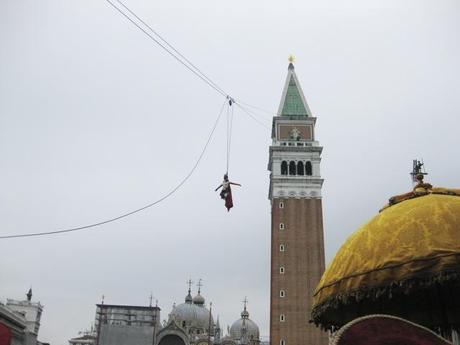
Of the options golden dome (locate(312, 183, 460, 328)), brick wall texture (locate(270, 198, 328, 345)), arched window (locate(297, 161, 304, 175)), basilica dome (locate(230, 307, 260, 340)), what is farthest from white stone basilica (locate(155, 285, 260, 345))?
golden dome (locate(312, 183, 460, 328))

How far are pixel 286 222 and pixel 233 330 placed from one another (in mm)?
29495

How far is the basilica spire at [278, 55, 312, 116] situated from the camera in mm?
60188

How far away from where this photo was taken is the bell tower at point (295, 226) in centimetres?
4897

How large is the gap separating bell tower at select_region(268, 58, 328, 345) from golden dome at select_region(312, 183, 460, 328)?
41.0 meters

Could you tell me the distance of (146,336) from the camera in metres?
57.8

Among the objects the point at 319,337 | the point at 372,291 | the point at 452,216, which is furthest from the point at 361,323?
the point at 319,337

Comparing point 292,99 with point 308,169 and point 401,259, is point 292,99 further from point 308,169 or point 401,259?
point 401,259

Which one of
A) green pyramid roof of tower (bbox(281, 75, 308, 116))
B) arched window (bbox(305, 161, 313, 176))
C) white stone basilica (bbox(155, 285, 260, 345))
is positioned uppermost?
green pyramid roof of tower (bbox(281, 75, 308, 116))

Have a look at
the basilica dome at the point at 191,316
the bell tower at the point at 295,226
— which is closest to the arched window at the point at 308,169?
the bell tower at the point at 295,226

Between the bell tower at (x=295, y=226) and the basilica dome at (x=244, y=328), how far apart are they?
83.5ft

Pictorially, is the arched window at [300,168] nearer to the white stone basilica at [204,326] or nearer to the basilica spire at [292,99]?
the basilica spire at [292,99]

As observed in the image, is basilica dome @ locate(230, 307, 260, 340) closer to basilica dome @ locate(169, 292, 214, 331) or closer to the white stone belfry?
basilica dome @ locate(169, 292, 214, 331)

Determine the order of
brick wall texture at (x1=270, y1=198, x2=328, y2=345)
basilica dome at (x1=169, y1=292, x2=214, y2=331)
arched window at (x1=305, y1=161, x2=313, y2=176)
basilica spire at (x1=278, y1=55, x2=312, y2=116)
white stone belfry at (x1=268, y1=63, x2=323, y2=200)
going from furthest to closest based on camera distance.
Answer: basilica dome at (x1=169, y1=292, x2=214, y2=331) → basilica spire at (x1=278, y1=55, x2=312, y2=116) → arched window at (x1=305, y1=161, x2=313, y2=176) → white stone belfry at (x1=268, y1=63, x2=323, y2=200) → brick wall texture at (x1=270, y1=198, x2=328, y2=345)

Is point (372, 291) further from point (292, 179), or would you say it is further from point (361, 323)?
point (292, 179)
